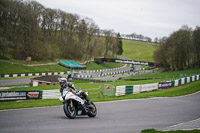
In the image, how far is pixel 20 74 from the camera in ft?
165

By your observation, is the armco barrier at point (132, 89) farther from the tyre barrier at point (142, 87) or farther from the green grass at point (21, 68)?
the green grass at point (21, 68)

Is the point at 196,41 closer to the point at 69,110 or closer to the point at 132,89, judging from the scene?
the point at 132,89

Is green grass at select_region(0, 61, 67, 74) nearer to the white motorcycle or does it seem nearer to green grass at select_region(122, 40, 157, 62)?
the white motorcycle

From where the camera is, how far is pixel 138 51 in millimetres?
152750

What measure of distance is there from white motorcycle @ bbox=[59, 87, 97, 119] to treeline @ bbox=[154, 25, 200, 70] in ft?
193

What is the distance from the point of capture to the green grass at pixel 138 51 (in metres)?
132

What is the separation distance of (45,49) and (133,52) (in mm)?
88681

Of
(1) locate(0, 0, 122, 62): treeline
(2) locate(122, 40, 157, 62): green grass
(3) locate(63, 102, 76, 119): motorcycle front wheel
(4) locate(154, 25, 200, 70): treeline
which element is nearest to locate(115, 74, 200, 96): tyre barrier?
(3) locate(63, 102, 76, 119): motorcycle front wheel

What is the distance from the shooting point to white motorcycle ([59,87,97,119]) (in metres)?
10.1

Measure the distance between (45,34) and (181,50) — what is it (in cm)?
4497

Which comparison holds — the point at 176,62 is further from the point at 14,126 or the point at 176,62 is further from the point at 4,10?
the point at 14,126

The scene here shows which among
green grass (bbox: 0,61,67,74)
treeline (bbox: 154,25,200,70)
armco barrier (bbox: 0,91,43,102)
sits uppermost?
treeline (bbox: 154,25,200,70)

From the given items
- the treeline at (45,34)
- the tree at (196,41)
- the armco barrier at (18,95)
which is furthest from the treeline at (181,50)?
the armco barrier at (18,95)

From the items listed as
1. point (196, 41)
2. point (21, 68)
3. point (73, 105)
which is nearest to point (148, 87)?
point (73, 105)
